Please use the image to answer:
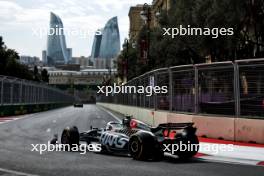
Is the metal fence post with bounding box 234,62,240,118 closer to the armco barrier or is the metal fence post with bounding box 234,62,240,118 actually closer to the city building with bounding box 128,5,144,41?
the armco barrier

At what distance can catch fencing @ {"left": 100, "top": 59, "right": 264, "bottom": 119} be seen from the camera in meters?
14.3

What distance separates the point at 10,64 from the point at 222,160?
9300cm

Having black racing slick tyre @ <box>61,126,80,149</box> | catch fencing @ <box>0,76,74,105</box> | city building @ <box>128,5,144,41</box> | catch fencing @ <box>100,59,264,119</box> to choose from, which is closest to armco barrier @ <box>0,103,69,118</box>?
catch fencing @ <box>0,76,74,105</box>

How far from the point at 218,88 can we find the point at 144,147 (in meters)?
6.16

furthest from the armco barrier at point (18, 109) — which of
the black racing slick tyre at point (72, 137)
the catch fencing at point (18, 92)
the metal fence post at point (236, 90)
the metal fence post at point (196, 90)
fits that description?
the metal fence post at point (236, 90)

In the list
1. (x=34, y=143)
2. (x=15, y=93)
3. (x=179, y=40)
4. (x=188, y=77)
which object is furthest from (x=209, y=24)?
(x=34, y=143)

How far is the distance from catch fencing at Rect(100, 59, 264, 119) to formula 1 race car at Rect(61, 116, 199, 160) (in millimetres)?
4173

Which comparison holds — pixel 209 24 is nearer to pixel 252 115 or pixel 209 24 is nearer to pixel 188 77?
pixel 188 77

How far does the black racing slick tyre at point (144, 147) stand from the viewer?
1036 centimetres

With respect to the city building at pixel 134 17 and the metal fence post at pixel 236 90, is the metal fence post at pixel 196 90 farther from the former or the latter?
the city building at pixel 134 17

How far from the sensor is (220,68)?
1559 cm

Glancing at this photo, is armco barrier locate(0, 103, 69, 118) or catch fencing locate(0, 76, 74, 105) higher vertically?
catch fencing locate(0, 76, 74, 105)

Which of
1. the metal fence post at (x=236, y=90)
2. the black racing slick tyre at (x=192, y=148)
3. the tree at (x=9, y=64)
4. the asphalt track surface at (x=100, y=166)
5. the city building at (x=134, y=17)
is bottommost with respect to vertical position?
the asphalt track surface at (x=100, y=166)

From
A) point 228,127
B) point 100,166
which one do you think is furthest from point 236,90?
point 100,166
